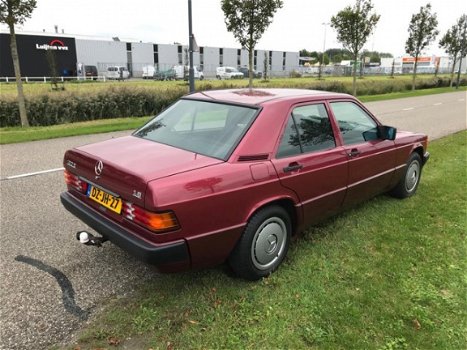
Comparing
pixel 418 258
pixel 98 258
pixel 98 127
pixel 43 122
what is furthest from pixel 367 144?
pixel 43 122

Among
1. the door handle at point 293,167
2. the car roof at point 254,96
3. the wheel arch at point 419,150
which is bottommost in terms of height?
the wheel arch at point 419,150

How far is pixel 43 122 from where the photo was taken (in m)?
13.1

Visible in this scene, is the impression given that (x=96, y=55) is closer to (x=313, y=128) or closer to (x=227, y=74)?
(x=227, y=74)

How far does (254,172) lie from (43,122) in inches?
482

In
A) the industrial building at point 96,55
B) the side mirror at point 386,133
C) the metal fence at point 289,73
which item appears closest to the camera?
the side mirror at point 386,133

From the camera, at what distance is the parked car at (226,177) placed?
2713mm

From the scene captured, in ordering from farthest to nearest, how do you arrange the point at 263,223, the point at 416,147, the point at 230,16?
1. the point at 230,16
2. the point at 416,147
3. the point at 263,223

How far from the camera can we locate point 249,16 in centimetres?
1808

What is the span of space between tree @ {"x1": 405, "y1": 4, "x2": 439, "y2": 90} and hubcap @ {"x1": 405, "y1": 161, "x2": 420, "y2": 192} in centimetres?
2912

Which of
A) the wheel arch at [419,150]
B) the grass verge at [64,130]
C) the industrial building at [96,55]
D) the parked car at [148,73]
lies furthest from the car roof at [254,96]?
the parked car at [148,73]

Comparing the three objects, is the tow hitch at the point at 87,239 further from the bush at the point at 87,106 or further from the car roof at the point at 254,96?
the bush at the point at 87,106

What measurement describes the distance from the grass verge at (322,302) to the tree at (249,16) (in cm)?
1524

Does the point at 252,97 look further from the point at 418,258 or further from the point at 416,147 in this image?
the point at 416,147

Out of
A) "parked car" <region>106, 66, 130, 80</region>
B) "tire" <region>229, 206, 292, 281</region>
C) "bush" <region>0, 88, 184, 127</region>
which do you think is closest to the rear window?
"tire" <region>229, 206, 292, 281</region>
